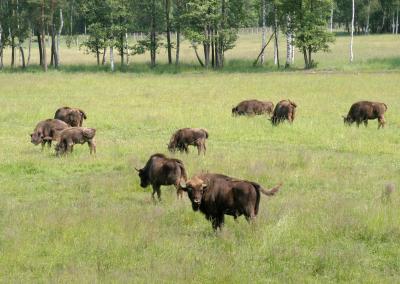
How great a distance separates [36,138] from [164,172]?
791 cm

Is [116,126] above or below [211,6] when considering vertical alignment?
below

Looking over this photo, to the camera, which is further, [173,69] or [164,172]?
[173,69]

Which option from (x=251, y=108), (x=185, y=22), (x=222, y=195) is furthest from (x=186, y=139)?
(x=185, y=22)

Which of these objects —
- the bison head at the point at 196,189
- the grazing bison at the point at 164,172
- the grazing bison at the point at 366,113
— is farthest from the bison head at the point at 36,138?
the grazing bison at the point at 366,113

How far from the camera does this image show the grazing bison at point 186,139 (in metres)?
17.2

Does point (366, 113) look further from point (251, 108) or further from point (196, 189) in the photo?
point (196, 189)

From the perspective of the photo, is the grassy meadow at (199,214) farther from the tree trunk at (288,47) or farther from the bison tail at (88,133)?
the tree trunk at (288,47)

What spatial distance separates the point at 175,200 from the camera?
40.0 feet

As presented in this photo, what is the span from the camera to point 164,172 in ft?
40.1

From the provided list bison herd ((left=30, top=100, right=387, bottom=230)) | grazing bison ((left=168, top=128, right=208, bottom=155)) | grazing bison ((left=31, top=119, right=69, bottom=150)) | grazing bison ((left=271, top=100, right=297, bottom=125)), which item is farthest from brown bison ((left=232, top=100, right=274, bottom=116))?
grazing bison ((left=31, top=119, right=69, bottom=150))

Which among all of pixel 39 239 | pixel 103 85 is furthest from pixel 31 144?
pixel 103 85

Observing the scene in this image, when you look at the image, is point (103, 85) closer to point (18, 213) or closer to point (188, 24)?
point (188, 24)

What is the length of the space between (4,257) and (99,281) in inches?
70.4

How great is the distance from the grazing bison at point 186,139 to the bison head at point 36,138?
14.3 feet
